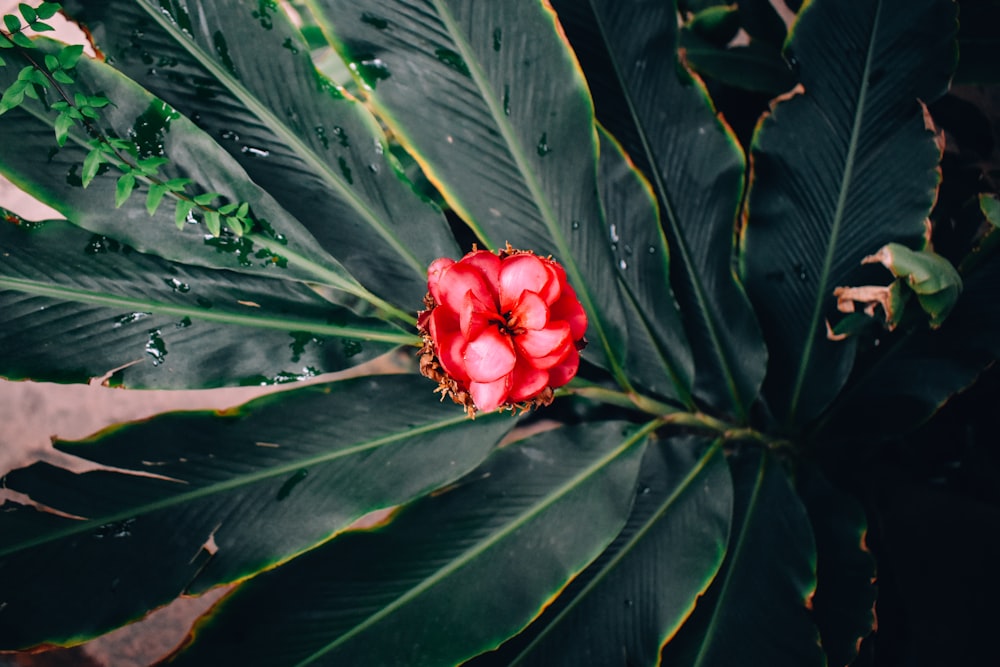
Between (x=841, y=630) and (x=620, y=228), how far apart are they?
608 mm

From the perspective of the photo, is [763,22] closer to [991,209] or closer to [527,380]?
[991,209]

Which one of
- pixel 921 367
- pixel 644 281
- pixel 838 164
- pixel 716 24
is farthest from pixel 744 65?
pixel 921 367

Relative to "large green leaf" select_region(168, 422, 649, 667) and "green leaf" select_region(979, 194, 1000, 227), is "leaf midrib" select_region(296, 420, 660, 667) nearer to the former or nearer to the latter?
"large green leaf" select_region(168, 422, 649, 667)

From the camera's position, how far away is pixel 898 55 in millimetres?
775

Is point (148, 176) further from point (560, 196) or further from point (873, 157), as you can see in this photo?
point (873, 157)

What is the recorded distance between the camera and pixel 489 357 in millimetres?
539

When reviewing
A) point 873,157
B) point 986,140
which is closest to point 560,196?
point 873,157

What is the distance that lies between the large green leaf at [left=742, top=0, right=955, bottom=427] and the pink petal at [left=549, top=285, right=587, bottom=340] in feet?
1.33

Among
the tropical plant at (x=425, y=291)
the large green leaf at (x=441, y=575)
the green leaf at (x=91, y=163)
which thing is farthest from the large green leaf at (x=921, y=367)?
the green leaf at (x=91, y=163)

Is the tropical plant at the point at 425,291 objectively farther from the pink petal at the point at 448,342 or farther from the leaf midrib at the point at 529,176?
A: the pink petal at the point at 448,342

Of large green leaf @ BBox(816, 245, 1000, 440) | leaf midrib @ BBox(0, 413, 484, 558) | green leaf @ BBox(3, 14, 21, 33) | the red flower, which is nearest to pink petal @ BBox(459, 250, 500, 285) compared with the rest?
the red flower

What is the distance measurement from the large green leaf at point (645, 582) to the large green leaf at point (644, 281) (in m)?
0.14

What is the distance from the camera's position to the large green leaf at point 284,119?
676mm

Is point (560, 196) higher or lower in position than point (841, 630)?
higher
